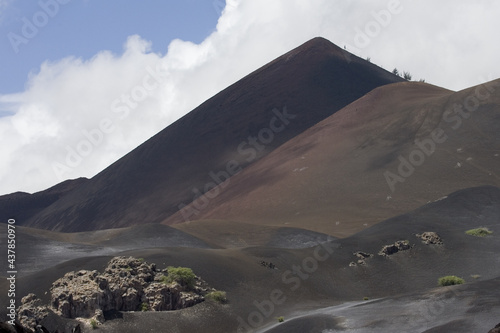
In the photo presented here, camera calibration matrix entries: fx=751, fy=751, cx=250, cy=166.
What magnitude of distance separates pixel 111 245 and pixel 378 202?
25.6 metres

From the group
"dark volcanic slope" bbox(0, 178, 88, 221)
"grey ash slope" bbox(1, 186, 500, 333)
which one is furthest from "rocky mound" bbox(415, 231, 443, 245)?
"dark volcanic slope" bbox(0, 178, 88, 221)

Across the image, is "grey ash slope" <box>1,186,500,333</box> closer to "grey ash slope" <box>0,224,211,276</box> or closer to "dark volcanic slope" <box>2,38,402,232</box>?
"grey ash slope" <box>0,224,211,276</box>

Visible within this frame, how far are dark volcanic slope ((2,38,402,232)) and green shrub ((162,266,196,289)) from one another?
195 feet

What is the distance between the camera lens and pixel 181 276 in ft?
118

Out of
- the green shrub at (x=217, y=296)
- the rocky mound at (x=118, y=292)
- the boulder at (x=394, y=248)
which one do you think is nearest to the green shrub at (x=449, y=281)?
the boulder at (x=394, y=248)

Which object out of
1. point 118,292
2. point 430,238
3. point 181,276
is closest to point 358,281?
point 430,238

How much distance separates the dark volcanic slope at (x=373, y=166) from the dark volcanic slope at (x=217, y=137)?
33.6ft

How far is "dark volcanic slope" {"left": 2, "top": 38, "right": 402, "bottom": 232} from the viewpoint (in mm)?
103812

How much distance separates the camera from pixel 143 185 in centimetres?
10894

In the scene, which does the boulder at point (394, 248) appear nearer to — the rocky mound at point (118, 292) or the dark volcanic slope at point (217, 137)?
the rocky mound at point (118, 292)

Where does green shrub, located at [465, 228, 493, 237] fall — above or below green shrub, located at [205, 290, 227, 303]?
below

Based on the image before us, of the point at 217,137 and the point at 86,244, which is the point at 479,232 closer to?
the point at 86,244

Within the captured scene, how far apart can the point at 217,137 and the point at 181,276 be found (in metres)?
76.8

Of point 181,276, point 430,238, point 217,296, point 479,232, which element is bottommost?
point 479,232
